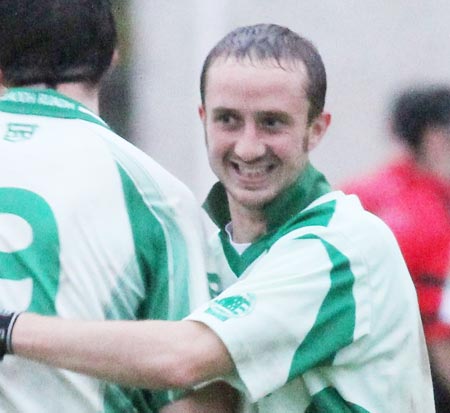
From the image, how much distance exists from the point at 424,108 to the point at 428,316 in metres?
0.95

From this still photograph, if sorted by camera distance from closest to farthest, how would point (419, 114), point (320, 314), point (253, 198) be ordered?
1. point (320, 314)
2. point (253, 198)
3. point (419, 114)

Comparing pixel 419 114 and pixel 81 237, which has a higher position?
pixel 81 237

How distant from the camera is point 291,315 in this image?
3105mm

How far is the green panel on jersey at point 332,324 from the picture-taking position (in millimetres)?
3115

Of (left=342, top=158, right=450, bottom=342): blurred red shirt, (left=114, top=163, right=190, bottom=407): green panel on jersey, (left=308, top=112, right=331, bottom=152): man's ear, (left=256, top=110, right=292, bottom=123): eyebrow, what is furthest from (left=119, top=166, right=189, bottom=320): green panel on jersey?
(left=342, top=158, right=450, bottom=342): blurred red shirt

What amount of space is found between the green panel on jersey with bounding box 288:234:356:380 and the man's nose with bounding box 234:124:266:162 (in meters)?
0.29

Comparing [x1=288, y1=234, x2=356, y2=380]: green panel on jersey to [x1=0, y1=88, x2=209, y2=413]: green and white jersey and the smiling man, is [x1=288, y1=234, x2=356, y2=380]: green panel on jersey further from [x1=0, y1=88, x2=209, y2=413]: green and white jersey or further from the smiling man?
[x1=0, y1=88, x2=209, y2=413]: green and white jersey

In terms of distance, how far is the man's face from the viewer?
329 cm

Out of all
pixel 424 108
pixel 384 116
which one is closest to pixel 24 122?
pixel 424 108

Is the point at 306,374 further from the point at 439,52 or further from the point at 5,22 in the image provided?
the point at 439,52

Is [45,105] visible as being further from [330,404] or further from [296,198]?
[330,404]

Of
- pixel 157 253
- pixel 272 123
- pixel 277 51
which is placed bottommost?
pixel 157 253

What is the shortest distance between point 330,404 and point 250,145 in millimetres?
588

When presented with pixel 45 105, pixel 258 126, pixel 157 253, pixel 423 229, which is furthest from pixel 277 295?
pixel 423 229
